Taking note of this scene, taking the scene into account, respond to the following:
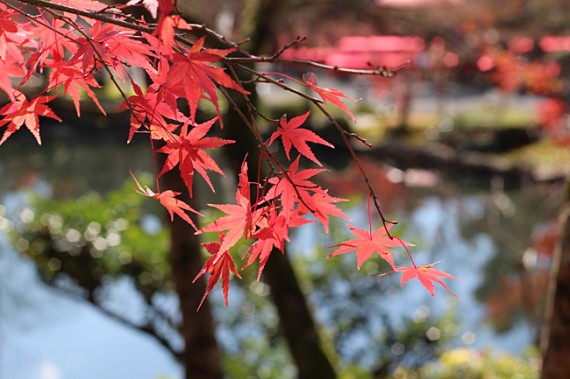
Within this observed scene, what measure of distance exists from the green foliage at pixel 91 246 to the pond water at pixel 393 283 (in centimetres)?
62

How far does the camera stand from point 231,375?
402 cm

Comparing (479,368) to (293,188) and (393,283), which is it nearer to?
(393,283)

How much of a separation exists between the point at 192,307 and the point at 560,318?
122 centimetres

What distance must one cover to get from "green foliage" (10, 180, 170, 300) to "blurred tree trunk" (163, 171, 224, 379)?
79.9 inches

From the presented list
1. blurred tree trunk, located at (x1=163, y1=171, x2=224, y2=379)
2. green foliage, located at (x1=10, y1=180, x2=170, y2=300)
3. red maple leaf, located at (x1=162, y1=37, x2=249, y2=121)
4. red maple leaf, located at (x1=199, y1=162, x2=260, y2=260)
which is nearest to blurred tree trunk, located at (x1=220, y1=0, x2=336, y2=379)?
blurred tree trunk, located at (x1=163, y1=171, x2=224, y2=379)

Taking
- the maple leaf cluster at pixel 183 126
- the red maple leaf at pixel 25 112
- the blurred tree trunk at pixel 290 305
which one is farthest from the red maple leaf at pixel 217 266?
the blurred tree trunk at pixel 290 305

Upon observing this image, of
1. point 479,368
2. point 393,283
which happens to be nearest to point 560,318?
point 479,368

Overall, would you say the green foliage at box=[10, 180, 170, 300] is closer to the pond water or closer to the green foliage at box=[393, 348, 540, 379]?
the pond water

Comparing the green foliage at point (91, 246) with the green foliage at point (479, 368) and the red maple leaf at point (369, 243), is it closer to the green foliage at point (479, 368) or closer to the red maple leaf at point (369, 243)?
the green foliage at point (479, 368)

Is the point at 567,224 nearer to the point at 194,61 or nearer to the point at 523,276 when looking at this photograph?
the point at 194,61

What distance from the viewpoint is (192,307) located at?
260cm

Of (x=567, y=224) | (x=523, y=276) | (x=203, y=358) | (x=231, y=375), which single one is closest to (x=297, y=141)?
(x=567, y=224)

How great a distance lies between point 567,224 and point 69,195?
8.11 metres

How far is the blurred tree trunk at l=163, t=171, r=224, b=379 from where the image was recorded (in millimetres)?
2551
